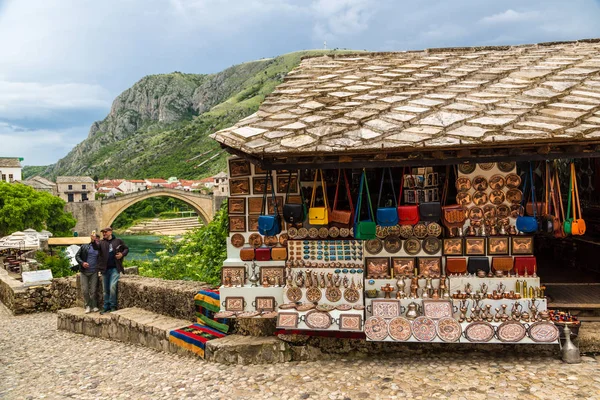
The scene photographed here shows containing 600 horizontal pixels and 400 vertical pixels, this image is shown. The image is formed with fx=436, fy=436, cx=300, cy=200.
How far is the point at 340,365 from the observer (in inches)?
176

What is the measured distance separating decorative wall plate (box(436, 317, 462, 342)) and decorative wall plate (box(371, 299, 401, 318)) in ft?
1.43

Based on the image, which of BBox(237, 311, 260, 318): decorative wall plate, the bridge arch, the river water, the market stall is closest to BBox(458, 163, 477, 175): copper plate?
the market stall

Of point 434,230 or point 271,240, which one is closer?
point 434,230

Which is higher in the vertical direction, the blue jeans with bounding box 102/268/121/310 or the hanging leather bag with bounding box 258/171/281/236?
the hanging leather bag with bounding box 258/171/281/236

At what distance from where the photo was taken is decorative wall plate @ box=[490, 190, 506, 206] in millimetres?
4578

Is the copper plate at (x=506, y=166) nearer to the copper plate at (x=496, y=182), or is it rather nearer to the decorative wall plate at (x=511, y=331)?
the copper plate at (x=496, y=182)

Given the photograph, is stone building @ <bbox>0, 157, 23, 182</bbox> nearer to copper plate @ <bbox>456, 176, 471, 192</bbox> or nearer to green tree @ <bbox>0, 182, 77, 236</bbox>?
green tree @ <bbox>0, 182, 77, 236</bbox>

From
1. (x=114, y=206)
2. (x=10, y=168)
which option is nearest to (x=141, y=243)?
(x=114, y=206)

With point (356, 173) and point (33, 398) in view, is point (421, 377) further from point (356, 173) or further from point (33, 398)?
point (33, 398)

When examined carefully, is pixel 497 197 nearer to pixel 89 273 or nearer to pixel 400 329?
pixel 400 329

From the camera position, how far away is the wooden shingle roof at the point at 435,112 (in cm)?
412

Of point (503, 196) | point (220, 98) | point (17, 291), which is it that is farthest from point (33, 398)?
point (220, 98)

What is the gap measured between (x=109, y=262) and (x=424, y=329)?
544 centimetres

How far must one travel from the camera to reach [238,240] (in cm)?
519
